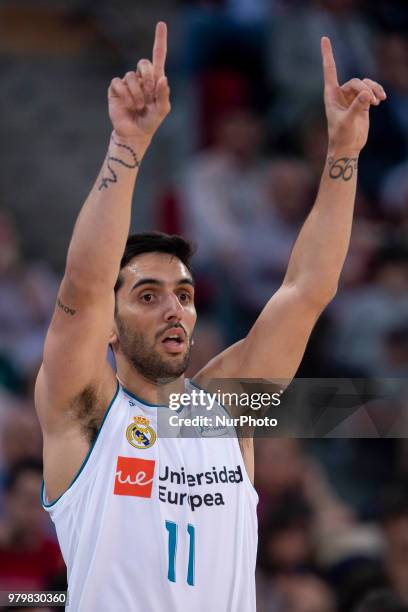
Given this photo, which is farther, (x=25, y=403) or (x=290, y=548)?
(x=25, y=403)

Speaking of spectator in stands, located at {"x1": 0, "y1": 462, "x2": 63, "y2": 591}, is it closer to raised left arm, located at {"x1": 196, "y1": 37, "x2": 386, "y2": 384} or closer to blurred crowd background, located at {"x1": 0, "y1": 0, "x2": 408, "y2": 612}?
blurred crowd background, located at {"x1": 0, "y1": 0, "x2": 408, "y2": 612}

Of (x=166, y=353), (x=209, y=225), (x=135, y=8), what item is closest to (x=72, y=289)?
(x=166, y=353)

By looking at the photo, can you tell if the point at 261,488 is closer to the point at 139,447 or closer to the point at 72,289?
the point at 139,447

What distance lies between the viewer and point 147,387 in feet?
14.6

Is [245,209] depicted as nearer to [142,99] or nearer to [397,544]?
[397,544]

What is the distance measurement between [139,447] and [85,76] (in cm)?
710

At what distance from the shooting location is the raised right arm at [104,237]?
383 centimetres

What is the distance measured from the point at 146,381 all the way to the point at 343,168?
1219 mm

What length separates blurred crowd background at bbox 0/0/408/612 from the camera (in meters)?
6.92

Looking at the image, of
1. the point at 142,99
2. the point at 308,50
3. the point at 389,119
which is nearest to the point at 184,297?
the point at 142,99

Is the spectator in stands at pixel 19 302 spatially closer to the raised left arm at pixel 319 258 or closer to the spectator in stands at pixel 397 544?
the spectator in stands at pixel 397 544

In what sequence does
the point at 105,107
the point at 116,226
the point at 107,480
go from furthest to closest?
the point at 105,107 < the point at 107,480 < the point at 116,226

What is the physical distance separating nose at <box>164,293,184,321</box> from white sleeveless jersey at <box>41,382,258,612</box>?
1.27ft

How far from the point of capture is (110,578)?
13.1 feet
